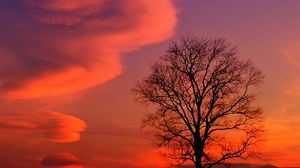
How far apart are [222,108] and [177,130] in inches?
151

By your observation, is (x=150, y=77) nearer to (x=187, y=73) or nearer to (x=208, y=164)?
(x=187, y=73)

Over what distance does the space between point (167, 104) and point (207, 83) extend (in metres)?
3.53

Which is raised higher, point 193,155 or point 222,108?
point 222,108

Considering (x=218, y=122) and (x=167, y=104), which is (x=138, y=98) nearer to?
(x=167, y=104)

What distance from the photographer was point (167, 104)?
41875 millimetres

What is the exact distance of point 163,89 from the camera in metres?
41.9

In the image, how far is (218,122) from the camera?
1617 inches

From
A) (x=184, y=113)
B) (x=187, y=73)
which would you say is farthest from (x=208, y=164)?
(x=187, y=73)

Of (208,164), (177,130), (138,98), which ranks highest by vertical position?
(138,98)

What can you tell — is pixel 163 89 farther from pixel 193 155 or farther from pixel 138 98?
pixel 193 155

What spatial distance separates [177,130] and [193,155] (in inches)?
89.5

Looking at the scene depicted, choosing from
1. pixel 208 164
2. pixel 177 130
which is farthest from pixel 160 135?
pixel 208 164

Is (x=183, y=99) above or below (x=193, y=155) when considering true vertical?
above

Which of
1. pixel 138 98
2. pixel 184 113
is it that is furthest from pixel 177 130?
pixel 138 98
